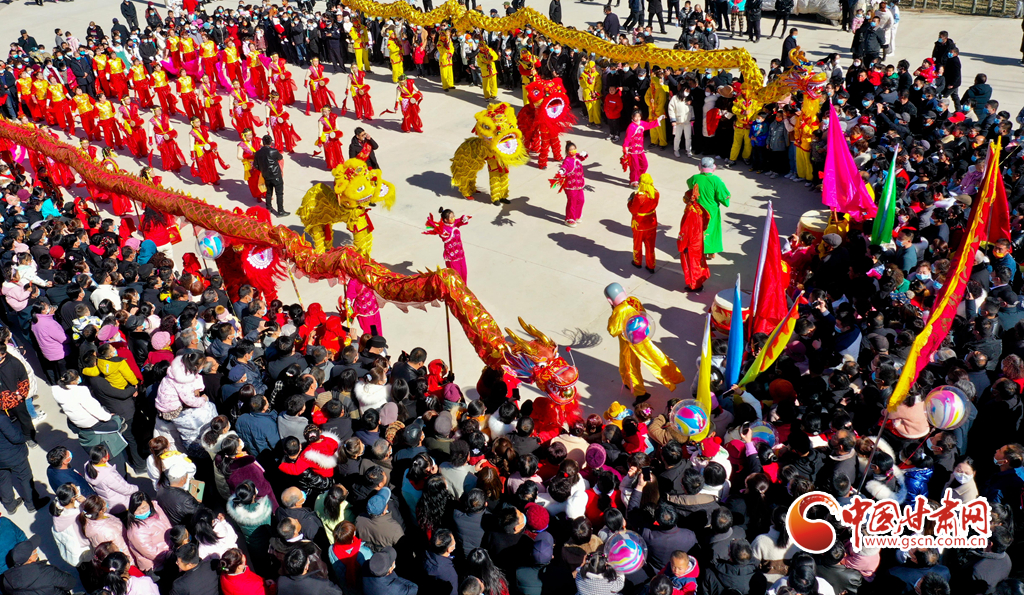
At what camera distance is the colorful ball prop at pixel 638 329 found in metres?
7.79

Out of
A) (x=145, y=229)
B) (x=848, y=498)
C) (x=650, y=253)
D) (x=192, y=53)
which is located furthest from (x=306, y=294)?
(x=192, y=53)

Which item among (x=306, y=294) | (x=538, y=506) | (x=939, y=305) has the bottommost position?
(x=306, y=294)

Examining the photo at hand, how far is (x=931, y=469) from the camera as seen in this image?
5.98 meters

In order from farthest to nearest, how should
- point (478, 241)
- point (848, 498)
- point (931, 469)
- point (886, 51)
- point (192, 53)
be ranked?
point (192, 53) → point (886, 51) → point (478, 241) → point (931, 469) → point (848, 498)

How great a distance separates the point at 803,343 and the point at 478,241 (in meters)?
5.29

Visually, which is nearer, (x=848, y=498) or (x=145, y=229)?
(x=848, y=498)

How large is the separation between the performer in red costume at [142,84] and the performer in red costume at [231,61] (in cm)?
172

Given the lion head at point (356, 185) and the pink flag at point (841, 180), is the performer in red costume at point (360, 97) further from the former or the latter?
the pink flag at point (841, 180)

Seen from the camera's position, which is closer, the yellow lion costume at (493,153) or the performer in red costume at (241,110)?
the yellow lion costume at (493,153)

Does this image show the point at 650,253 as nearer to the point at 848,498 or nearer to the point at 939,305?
the point at 939,305

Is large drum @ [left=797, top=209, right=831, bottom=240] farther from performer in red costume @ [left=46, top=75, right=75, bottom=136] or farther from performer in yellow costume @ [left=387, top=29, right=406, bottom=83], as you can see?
performer in red costume @ [left=46, top=75, right=75, bottom=136]

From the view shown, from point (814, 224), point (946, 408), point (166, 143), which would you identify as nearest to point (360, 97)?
point (166, 143)

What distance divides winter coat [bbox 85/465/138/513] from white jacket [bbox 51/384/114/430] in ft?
2.66

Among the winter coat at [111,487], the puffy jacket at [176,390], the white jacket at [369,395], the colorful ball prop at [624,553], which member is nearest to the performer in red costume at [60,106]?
the puffy jacket at [176,390]
